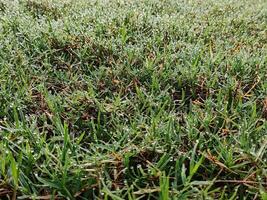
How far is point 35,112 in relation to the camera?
198 centimetres

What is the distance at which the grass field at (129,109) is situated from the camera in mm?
1531

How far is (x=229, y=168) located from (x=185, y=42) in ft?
4.92

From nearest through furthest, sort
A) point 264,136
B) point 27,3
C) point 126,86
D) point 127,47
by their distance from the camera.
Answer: point 264,136
point 126,86
point 127,47
point 27,3

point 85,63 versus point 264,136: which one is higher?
point 264,136

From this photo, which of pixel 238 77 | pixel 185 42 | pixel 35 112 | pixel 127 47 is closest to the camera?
pixel 35 112

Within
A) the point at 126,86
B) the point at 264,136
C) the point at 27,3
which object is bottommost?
the point at 27,3

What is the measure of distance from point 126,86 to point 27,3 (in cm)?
207

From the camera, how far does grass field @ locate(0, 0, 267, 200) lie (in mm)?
1531

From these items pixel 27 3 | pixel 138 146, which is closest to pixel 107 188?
pixel 138 146

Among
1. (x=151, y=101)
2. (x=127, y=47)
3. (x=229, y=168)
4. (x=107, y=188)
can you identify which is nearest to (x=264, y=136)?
(x=229, y=168)

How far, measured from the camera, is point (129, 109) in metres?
2.03

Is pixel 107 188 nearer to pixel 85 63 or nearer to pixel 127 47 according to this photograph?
pixel 85 63

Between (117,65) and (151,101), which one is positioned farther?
(117,65)

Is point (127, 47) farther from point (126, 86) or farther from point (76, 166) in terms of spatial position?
point (76, 166)
